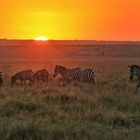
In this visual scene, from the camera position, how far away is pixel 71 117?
1356cm

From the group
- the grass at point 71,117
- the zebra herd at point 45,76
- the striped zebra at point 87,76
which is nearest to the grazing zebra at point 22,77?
the zebra herd at point 45,76

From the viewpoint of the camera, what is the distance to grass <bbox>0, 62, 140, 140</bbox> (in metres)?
11.1

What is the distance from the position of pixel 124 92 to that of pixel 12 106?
7003mm

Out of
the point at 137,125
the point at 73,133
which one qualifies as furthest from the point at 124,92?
the point at 73,133

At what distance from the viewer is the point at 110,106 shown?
16.5 metres

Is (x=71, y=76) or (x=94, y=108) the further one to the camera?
(x=71, y=76)

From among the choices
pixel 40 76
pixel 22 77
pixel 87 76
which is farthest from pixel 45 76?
pixel 87 76

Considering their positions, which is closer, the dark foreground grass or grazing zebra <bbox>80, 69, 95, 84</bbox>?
the dark foreground grass

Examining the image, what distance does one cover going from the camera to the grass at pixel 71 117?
11.1 metres

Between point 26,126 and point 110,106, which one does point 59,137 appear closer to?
point 26,126

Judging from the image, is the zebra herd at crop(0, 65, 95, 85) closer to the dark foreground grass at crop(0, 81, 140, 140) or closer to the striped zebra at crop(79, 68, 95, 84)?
the striped zebra at crop(79, 68, 95, 84)

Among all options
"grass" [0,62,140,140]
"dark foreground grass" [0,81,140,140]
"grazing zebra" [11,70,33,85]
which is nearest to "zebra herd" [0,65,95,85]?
"grazing zebra" [11,70,33,85]

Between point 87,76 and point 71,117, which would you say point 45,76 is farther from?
point 71,117

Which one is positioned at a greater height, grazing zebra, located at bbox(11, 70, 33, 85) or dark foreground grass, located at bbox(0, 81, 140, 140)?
grazing zebra, located at bbox(11, 70, 33, 85)
